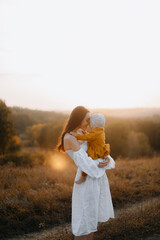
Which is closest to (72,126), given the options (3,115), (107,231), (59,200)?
(107,231)

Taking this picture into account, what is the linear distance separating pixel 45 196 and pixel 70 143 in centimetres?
335

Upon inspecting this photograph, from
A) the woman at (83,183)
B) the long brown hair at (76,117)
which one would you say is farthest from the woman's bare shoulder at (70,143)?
the long brown hair at (76,117)

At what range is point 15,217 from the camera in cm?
486

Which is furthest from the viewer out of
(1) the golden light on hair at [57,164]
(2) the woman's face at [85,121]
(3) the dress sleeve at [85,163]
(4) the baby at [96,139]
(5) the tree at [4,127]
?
(5) the tree at [4,127]

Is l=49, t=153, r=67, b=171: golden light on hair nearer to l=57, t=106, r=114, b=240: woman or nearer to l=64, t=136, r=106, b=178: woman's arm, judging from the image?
l=57, t=106, r=114, b=240: woman

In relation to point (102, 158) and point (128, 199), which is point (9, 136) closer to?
point (128, 199)

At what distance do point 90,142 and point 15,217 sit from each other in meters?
3.05

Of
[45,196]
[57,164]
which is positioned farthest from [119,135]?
[45,196]

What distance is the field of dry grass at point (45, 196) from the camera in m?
4.82

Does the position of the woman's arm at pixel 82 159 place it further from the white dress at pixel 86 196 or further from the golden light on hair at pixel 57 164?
the golden light on hair at pixel 57 164

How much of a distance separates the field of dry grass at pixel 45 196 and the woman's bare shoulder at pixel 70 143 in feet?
7.12

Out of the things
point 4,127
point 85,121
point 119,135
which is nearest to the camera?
point 85,121

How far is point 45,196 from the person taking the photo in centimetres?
573

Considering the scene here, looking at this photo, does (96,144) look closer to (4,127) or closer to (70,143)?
(70,143)
